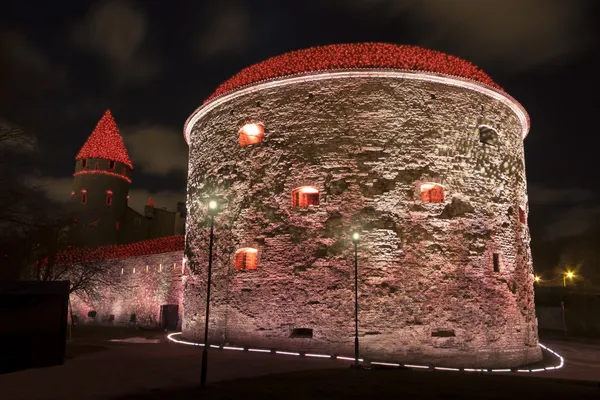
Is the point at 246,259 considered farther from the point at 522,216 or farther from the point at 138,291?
the point at 138,291

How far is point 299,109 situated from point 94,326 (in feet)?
50.2

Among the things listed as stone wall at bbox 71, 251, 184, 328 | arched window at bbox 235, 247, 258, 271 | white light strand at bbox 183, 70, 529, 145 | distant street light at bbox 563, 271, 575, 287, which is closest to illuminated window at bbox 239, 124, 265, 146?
white light strand at bbox 183, 70, 529, 145

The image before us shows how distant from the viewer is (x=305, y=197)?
12.6 metres

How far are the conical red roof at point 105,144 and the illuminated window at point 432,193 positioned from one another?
24.6 metres

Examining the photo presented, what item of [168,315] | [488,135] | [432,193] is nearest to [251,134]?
[432,193]

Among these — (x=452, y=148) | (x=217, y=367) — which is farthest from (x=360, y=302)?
(x=452, y=148)

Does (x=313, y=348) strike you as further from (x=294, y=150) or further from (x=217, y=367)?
(x=294, y=150)

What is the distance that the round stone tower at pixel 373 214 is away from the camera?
11352 mm

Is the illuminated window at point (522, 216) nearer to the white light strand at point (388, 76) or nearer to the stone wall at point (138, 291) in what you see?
the white light strand at point (388, 76)

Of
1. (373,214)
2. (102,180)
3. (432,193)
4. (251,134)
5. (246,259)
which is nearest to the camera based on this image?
(373,214)

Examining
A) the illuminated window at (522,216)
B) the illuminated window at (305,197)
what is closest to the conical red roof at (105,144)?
the illuminated window at (305,197)

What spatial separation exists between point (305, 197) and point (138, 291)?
1122 centimetres

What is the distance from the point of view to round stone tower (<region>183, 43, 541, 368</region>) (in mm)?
11352

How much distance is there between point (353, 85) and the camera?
12484 mm
